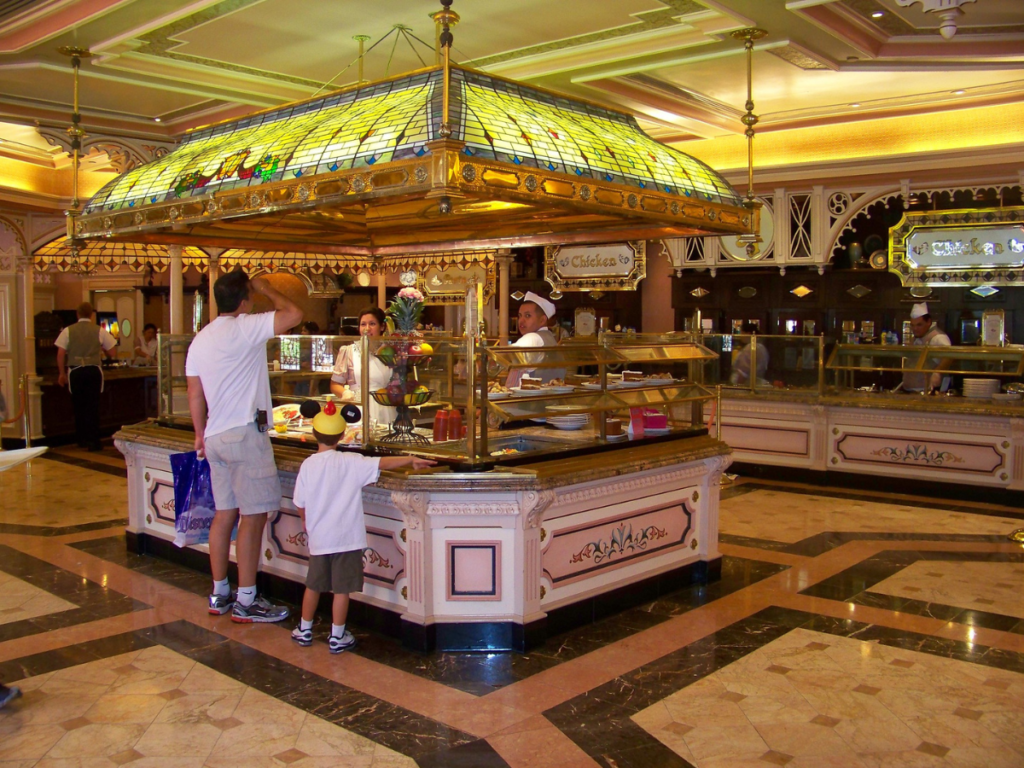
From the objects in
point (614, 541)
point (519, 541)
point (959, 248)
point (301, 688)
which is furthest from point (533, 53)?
point (959, 248)

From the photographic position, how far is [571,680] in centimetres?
368

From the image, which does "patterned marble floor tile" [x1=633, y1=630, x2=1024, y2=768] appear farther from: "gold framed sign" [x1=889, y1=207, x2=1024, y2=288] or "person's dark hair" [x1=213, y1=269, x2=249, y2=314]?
"gold framed sign" [x1=889, y1=207, x2=1024, y2=288]

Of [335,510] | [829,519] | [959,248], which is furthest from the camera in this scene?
[959,248]

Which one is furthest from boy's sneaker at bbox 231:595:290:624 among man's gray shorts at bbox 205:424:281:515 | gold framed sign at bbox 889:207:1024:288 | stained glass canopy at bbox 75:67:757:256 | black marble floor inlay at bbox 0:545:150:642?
gold framed sign at bbox 889:207:1024:288

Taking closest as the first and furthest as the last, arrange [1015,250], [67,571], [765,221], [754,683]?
[754,683]
[67,571]
[1015,250]
[765,221]

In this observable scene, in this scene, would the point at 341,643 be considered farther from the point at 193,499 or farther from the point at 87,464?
the point at 87,464

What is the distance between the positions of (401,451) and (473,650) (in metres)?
0.97

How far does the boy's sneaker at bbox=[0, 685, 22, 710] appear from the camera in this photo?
11.0 ft

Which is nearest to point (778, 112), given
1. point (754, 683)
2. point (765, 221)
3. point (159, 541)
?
point (765, 221)

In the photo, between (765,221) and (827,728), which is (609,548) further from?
(765,221)

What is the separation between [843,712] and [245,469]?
289 cm

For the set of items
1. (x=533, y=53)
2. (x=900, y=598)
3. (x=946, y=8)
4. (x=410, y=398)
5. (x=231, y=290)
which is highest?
(x=533, y=53)

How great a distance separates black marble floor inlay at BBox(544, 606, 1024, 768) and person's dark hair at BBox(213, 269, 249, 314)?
8.08 ft

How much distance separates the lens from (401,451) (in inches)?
164
